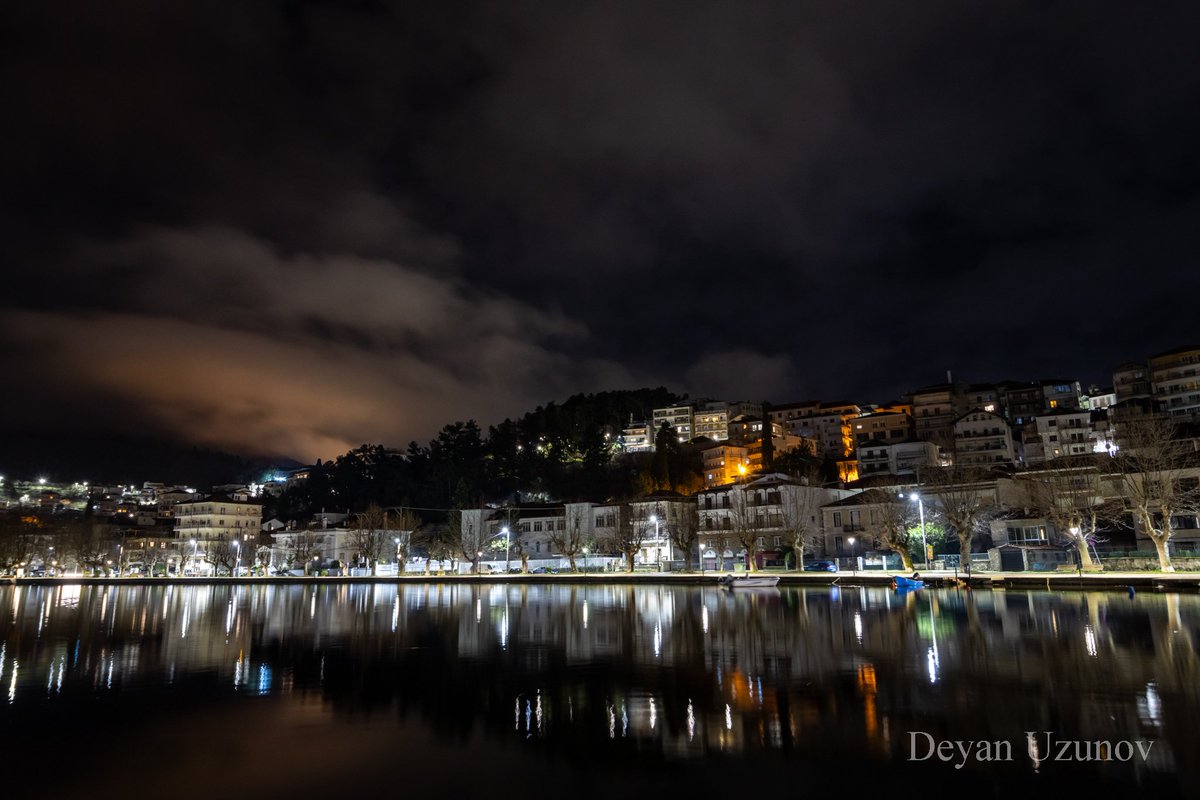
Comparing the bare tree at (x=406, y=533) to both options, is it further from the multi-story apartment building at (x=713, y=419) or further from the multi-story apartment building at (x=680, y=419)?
the multi-story apartment building at (x=713, y=419)

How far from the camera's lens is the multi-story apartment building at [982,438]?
95.9 metres

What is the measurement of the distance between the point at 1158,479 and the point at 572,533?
5647 centimetres

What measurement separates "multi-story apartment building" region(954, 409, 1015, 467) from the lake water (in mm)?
70201

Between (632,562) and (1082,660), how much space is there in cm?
5819

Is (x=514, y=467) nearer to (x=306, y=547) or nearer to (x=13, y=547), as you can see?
(x=306, y=547)

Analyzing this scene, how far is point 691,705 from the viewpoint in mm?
15430

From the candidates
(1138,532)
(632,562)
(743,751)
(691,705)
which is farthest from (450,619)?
(1138,532)

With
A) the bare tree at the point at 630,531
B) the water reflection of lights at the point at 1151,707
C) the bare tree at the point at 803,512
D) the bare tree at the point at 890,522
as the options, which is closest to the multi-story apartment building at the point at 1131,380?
the bare tree at the point at 803,512

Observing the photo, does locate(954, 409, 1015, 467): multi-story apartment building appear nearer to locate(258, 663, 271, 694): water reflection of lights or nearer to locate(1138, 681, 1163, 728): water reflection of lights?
locate(1138, 681, 1163, 728): water reflection of lights

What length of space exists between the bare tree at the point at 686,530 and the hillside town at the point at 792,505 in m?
0.29

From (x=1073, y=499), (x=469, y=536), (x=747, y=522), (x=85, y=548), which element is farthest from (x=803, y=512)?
(x=85, y=548)

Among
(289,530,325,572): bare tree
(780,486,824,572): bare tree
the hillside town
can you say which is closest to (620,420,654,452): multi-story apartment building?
the hillside town

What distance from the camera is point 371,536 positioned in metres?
92.4

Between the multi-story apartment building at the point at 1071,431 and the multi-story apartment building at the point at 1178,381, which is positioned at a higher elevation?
the multi-story apartment building at the point at 1178,381
